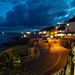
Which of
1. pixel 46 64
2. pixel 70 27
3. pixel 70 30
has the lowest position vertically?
pixel 46 64

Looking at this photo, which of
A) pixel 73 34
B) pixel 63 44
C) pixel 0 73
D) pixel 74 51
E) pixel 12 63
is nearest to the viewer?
pixel 74 51

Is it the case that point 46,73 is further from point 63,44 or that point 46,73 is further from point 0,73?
point 63,44

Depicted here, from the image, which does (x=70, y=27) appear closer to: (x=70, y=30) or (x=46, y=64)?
(x=70, y=30)

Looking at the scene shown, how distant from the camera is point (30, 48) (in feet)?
42.3

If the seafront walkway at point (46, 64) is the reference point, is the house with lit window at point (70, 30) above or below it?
above

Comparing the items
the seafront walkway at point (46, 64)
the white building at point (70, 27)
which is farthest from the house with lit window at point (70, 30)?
the seafront walkway at point (46, 64)

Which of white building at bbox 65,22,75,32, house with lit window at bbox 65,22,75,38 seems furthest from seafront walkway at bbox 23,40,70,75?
white building at bbox 65,22,75,32

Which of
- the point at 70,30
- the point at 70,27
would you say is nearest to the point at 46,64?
the point at 70,30

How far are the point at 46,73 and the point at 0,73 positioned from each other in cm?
488

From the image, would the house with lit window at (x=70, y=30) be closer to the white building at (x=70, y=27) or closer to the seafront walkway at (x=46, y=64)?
the white building at (x=70, y=27)

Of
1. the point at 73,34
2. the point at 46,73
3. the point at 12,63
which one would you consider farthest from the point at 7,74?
the point at 73,34

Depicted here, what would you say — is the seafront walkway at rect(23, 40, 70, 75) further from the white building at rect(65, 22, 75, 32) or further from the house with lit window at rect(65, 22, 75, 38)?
the white building at rect(65, 22, 75, 32)

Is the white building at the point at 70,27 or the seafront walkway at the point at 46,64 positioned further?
the white building at the point at 70,27

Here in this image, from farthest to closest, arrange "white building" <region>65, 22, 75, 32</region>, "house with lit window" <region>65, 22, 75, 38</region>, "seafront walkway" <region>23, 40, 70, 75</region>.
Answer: "white building" <region>65, 22, 75, 32</region> < "house with lit window" <region>65, 22, 75, 38</region> < "seafront walkway" <region>23, 40, 70, 75</region>
